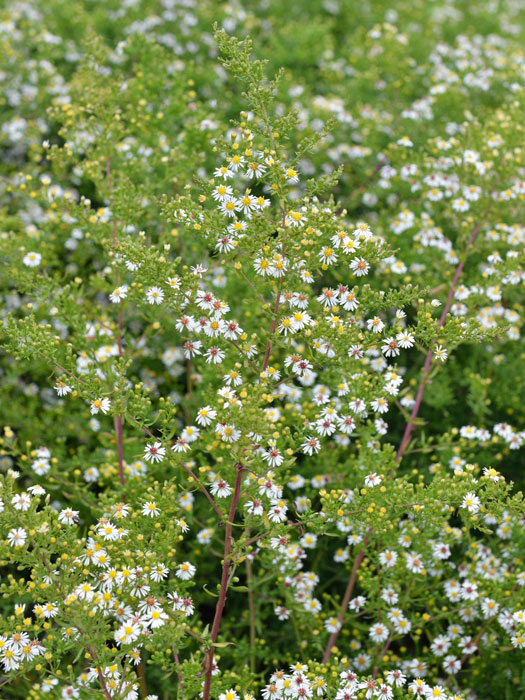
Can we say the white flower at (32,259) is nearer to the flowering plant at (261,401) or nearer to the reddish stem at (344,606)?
the flowering plant at (261,401)

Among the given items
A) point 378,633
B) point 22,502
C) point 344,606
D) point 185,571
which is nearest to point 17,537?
point 22,502

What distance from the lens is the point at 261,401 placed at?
323cm

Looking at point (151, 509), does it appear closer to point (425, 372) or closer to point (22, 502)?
point (22, 502)

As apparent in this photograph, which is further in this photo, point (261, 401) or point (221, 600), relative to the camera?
point (221, 600)

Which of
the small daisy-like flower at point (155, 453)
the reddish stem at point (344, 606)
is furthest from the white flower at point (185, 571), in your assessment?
the reddish stem at point (344, 606)

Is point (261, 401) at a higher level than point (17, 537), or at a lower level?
higher

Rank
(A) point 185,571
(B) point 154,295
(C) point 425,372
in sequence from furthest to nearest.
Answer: (C) point 425,372
(A) point 185,571
(B) point 154,295

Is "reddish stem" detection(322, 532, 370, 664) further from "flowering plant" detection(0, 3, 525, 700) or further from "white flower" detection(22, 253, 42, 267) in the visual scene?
"white flower" detection(22, 253, 42, 267)

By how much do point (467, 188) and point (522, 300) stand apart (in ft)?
4.63

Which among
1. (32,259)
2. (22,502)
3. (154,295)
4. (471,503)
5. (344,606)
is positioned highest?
(32,259)

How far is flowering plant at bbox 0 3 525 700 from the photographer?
138 inches

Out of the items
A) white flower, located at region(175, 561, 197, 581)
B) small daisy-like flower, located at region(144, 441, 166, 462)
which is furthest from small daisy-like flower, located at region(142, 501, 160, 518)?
white flower, located at region(175, 561, 197, 581)

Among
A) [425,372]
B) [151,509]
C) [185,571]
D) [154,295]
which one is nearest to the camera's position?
[151,509]

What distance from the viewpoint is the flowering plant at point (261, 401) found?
351cm
